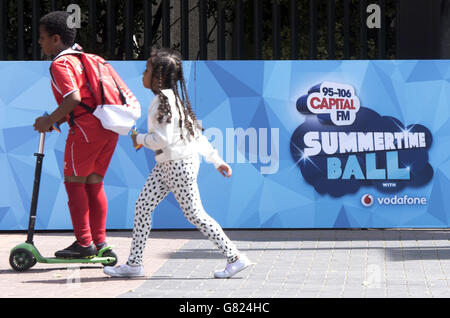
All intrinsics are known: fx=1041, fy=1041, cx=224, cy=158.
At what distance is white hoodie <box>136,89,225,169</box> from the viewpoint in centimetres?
732

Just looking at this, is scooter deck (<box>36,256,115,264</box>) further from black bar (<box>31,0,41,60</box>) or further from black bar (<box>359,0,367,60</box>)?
black bar (<box>359,0,367,60</box>)

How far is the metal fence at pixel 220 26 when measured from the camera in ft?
39.2

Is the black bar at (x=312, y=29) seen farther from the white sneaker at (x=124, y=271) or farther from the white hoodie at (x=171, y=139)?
the white sneaker at (x=124, y=271)

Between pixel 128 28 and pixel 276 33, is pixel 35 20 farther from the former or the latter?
pixel 276 33

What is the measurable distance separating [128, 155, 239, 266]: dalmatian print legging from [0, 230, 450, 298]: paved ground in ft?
0.84

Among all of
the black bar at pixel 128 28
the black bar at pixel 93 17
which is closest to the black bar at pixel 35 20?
the black bar at pixel 93 17

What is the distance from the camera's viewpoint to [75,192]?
794 centimetres

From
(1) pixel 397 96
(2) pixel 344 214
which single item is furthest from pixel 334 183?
(1) pixel 397 96

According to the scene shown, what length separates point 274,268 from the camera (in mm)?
8070

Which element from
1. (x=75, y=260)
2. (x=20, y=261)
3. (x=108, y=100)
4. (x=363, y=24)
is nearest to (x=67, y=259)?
(x=75, y=260)

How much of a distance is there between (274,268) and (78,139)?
71.1 inches

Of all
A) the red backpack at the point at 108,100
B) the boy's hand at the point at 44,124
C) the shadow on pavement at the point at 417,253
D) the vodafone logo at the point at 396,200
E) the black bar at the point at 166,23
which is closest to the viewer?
the boy's hand at the point at 44,124

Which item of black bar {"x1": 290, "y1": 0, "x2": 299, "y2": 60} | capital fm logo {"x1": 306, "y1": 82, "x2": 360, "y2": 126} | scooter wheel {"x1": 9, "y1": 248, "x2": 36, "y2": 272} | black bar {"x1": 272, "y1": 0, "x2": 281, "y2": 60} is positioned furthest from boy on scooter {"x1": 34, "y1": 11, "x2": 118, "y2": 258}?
black bar {"x1": 290, "y1": 0, "x2": 299, "y2": 60}

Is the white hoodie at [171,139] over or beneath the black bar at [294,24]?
beneath
